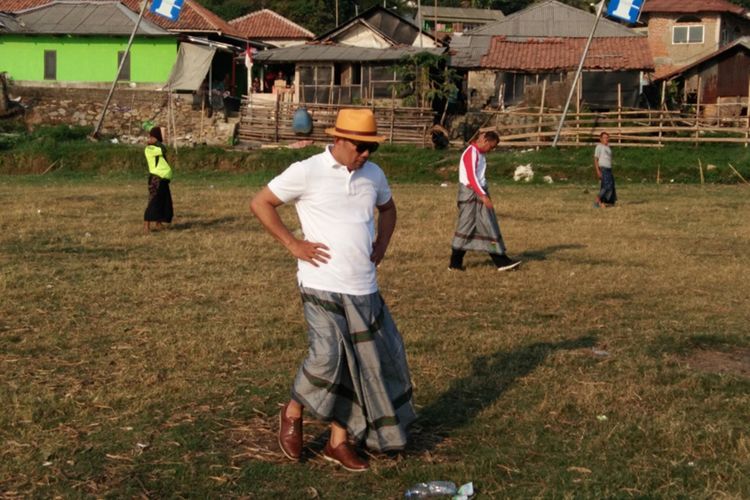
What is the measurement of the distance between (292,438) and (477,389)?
6.06ft

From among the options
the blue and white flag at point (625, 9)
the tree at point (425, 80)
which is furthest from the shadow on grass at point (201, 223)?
the tree at point (425, 80)

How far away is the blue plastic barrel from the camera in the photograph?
3466cm

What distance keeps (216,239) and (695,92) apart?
3492cm

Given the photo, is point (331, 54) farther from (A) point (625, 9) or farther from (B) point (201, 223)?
(B) point (201, 223)

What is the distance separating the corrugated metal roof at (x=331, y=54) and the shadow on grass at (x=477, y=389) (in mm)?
32420

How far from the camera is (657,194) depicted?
Answer: 2339cm

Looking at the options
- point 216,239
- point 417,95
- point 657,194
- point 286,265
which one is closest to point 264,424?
point 286,265

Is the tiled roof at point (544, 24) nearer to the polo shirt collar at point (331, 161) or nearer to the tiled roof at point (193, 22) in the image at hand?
the tiled roof at point (193, 22)

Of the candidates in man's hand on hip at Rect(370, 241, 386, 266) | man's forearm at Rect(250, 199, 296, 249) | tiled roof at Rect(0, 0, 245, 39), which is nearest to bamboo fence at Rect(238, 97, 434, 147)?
tiled roof at Rect(0, 0, 245, 39)

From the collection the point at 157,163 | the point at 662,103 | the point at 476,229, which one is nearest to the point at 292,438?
the point at 476,229

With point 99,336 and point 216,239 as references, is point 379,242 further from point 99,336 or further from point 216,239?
point 216,239

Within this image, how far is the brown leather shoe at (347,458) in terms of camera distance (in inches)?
213

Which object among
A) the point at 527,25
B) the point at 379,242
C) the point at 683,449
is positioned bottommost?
the point at 683,449

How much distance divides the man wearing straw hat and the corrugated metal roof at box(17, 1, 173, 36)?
3851cm
